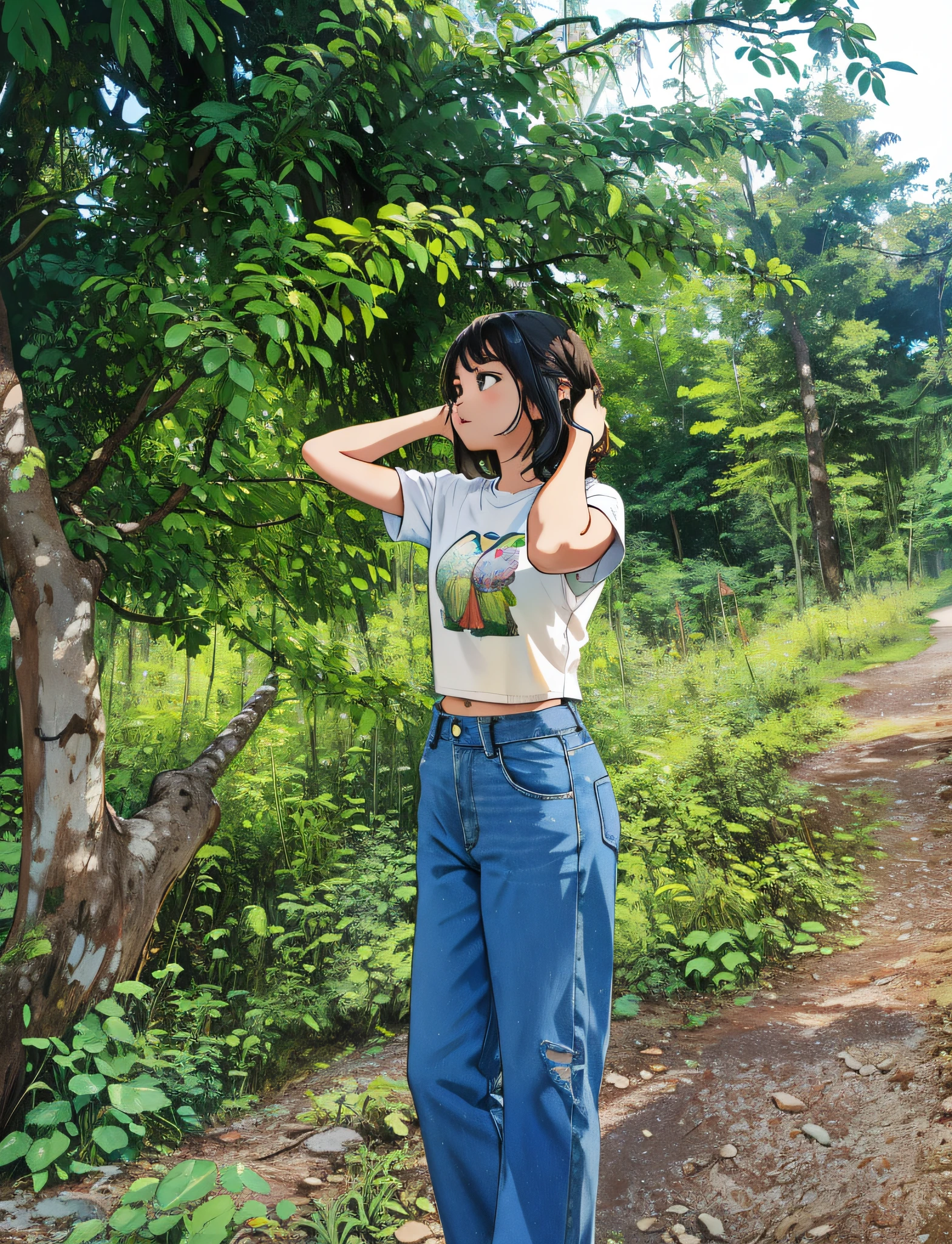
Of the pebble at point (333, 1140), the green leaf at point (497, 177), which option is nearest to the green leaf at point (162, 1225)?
the pebble at point (333, 1140)

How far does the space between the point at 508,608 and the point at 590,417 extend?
1.46 feet

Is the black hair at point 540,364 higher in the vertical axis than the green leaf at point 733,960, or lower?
higher

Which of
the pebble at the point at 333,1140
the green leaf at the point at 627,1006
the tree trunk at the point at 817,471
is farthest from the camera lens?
the tree trunk at the point at 817,471

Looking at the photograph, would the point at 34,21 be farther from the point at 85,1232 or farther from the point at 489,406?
the point at 85,1232

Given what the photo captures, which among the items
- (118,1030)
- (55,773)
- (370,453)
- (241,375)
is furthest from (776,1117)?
(241,375)

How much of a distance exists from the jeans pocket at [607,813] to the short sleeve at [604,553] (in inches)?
14.8

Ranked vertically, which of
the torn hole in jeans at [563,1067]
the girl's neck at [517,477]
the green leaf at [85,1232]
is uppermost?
the girl's neck at [517,477]

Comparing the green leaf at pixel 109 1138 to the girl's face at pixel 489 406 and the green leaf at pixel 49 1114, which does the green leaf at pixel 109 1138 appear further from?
the girl's face at pixel 489 406

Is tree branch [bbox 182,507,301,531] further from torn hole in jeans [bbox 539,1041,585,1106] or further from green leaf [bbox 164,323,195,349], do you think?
torn hole in jeans [bbox 539,1041,585,1106]

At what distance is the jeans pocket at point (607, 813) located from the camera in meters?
1.50

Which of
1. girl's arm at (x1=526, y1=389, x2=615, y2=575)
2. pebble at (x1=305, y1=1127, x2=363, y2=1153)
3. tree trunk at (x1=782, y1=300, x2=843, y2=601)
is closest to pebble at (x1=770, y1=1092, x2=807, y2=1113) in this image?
pebble at (x1=305, y1=1127, x2=363, y2=1153)

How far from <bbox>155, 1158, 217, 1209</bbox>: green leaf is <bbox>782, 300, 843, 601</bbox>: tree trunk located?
7365mm

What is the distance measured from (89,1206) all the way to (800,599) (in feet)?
23.6

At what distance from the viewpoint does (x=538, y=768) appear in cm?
147
